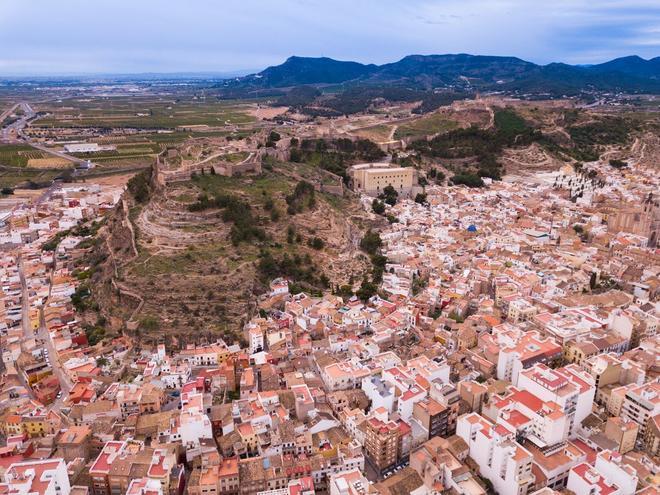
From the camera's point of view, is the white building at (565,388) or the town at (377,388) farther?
the white building at (565,388)

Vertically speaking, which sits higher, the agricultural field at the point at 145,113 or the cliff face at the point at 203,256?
the agricultural field at the point at 145,113

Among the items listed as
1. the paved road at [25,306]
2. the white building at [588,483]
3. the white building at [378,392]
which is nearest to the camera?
the white building at [588,483]

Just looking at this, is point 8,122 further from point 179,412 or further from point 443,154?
point 179,412

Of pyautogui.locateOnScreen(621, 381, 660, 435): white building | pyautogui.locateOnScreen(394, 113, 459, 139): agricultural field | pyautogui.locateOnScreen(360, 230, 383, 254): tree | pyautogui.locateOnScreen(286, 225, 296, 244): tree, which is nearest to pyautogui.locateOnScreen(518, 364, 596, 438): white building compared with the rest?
pyautogui.locateOnScreen(621, 381, 660, 435): white building

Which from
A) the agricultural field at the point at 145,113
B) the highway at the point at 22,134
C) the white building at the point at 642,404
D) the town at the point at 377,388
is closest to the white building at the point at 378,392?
the town at the point at 377,388

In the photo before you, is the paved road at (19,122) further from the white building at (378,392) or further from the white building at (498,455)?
the white building at (498,455)

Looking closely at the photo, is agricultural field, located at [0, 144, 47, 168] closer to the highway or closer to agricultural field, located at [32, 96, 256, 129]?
the highway
